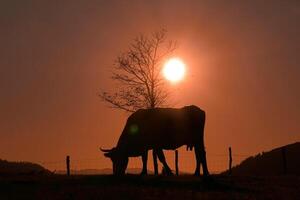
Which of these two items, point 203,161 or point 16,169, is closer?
point 203,161

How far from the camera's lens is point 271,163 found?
202ft

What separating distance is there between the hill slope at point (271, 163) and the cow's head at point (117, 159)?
2748 cm

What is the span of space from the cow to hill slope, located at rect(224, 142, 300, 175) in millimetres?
25192

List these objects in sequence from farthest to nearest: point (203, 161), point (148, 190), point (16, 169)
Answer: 1. point (16, 169)
2. point (203, 161)
3. point (148, 190)

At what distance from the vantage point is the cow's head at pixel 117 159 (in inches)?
1196

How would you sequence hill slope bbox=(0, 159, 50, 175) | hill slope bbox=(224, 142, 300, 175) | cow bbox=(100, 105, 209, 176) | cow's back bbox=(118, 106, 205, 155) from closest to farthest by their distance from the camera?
cow bbox=(100, 105, 209, 176) < cow's back bbox=(118, 106, 205, 155) < hill slope bbox=(0, 159, 50, 175) < hill slope bbox=(224, 142, 300, 175)

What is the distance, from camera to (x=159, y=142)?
3259 centimetres

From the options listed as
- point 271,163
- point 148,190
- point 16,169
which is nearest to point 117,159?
point 148,190

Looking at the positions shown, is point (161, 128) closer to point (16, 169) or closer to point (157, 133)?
point (157, 133)

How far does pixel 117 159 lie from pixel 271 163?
34.3 metres

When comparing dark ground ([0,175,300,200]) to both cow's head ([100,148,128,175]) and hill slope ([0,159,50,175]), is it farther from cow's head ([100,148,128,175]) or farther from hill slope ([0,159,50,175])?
hill slope ([0,159,50,175])

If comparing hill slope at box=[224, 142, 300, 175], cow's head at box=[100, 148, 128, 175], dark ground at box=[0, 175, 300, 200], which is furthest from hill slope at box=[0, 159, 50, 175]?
hill slope at box=[224, 142, 300, 175]

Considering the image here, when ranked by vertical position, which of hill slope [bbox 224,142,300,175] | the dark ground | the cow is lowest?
the dark ground

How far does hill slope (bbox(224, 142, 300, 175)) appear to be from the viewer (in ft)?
187
